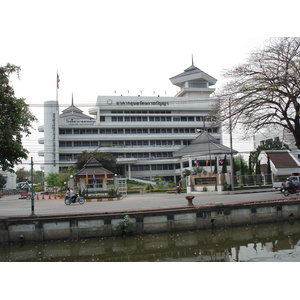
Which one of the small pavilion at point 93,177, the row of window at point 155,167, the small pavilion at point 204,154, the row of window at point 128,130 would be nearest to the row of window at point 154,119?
the row of window at point 128,130

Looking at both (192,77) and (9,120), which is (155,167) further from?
(9,120)

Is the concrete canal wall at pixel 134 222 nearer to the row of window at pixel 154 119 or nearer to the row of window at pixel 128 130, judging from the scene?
the row of window at pixel 128 130

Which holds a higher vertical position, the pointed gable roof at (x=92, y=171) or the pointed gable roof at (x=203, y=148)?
the pointed gable roof at (x=203, y=148)

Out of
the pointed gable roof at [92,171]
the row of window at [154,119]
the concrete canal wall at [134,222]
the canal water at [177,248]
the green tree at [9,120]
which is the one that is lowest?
the canal water at [177,248]

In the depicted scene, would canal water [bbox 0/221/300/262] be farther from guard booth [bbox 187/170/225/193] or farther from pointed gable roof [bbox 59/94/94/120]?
pointed gable roof [bbox 59/94/94/120]

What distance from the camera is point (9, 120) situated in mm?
16031

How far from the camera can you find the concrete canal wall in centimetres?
1497

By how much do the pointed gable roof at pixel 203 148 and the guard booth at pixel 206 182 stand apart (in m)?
21.3

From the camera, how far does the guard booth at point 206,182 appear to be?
32094mm

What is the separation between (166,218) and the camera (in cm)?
1591

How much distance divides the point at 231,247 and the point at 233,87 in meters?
9.92

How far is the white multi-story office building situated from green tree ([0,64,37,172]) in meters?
43.7

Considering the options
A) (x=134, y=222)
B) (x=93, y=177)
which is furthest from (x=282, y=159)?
(x=134, y=222)

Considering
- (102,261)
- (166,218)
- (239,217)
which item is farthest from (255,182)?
(102,261)
